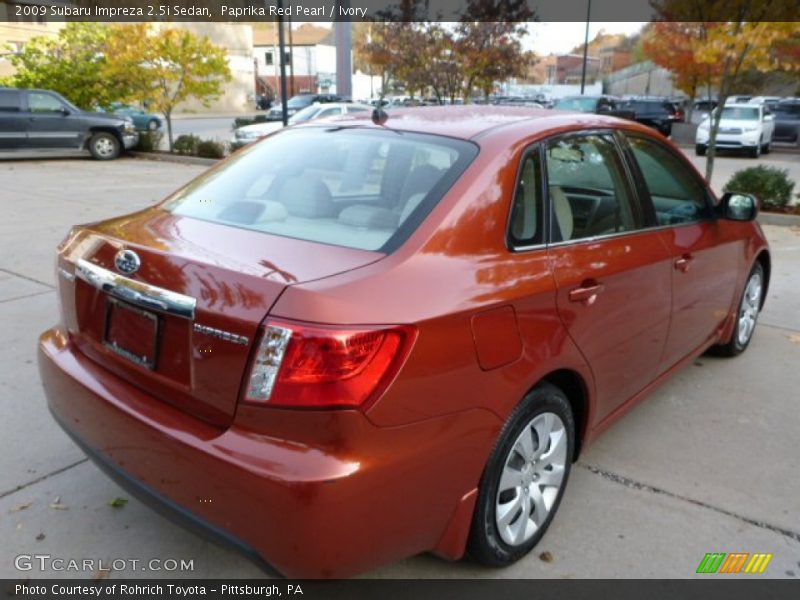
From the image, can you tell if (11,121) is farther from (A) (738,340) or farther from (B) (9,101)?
(A) (738,340)

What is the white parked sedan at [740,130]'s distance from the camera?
20172mm

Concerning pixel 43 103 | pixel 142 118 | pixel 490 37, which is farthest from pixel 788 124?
pixel 142 118

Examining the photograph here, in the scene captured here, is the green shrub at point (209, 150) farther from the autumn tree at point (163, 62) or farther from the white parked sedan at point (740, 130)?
the white parked sedan at point (740, 130)

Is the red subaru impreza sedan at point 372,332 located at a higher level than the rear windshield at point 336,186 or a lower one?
lower

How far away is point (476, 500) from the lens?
227cm

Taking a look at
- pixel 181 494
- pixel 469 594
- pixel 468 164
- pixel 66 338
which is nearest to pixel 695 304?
pixel 468 164

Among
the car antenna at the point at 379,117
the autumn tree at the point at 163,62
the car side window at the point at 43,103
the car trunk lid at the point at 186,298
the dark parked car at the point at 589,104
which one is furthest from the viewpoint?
the dark parked car at the point at 589,104

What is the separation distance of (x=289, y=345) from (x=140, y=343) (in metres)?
0.64

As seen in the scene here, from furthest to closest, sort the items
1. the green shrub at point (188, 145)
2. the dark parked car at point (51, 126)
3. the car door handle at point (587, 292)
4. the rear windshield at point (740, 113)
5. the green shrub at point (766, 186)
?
the rear windshield at point (740, 113)
the green shrub at point (188, 145)
the dark parked car at point (51, 126)
the green shrub at point (766, 186)
the car door handle at point (587, 292)

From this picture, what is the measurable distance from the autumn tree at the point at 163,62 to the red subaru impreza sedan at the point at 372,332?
15643 mm

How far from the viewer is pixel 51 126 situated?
53.5ft

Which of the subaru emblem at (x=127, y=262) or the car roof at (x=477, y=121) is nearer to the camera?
the subaru emblem at (x=127, y=262)

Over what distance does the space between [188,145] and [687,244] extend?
644 inches

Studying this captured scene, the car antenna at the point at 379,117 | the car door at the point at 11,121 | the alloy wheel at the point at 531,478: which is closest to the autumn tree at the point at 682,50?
the car antenna at the point at 379,117
